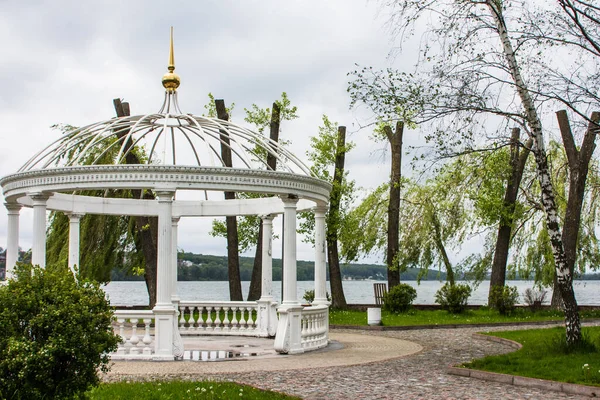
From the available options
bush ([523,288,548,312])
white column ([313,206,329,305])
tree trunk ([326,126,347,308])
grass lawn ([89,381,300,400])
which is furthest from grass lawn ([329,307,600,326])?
grass lawn ([89,381,300,400])

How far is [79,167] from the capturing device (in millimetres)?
13305

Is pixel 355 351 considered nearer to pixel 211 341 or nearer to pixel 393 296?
pixel 211 341

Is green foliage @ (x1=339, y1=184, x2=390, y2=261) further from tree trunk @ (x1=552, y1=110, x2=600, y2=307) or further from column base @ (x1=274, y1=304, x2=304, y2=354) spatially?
column base @ (x1=274, y1=304, x2=304, y2=354)

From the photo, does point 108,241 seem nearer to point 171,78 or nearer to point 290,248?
point 171,78

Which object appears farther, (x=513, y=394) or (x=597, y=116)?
(x=597, y=116)

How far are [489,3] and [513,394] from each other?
703 centimetres

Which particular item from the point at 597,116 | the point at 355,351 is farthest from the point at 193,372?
the point at 597,116

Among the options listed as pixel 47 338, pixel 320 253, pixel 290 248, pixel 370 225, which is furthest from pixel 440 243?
pixel 47 338

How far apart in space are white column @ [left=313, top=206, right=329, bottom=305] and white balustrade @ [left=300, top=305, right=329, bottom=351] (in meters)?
0.67

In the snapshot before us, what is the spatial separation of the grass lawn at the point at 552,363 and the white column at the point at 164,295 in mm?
5271

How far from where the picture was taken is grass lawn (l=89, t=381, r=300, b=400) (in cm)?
859

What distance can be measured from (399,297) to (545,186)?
542 inches

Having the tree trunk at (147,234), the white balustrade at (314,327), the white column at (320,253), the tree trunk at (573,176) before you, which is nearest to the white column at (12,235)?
the white balustrade at (314,327)

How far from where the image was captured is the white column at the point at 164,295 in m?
13.1
